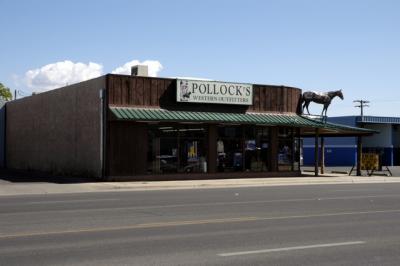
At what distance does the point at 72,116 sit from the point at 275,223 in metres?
21.7

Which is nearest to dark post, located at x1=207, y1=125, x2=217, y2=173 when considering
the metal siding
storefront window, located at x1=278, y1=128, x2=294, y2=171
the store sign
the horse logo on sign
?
the store sign

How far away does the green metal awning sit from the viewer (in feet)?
93.4

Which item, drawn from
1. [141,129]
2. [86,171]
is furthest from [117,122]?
[86,171]

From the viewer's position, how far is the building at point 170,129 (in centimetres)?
2906

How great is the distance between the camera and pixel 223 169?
106ft

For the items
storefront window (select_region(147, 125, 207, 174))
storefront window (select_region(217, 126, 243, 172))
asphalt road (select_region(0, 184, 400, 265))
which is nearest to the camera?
asphalt road (select_region(0, 184, 400, 265))

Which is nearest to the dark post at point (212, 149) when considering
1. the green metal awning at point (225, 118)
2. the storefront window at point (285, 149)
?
the green metal awning at point (225, 118)

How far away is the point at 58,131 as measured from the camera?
114ft

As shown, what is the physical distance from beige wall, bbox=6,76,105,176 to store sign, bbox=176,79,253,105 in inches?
160

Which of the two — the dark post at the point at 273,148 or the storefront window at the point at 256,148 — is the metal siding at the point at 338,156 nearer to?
the dark post at the point at 273,148

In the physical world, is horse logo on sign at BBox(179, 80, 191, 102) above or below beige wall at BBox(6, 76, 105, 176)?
above

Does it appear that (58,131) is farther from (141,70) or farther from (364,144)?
(364,144)

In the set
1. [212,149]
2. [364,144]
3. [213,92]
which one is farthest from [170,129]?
[364,144]

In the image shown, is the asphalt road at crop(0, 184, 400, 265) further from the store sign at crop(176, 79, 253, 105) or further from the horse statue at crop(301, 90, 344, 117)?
the horse statue at crop(301, 90, 344, 117)
